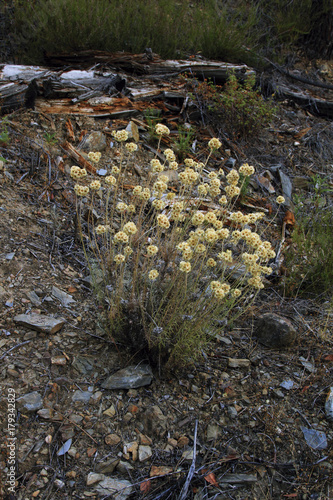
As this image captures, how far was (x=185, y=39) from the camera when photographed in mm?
6367

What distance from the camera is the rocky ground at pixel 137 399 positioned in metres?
2.13

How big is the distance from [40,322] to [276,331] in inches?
74.7

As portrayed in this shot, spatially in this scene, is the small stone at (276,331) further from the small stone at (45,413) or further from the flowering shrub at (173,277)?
the small stone at (45,413)

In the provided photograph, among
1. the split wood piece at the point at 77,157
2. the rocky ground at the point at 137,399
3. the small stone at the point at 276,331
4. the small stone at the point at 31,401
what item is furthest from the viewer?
the split wood piece at the point at 77,157

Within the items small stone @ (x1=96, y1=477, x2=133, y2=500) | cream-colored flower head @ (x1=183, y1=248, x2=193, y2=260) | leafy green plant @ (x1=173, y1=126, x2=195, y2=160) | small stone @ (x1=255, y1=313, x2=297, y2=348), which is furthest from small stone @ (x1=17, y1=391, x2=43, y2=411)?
leafy green plant @ (x1=173, y1=126, x2=195, y2=160)

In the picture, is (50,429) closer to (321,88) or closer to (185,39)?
(185,39)

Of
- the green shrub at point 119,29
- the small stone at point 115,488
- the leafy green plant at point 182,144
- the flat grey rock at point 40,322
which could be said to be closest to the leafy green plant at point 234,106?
the leafy green plant at point 182,144

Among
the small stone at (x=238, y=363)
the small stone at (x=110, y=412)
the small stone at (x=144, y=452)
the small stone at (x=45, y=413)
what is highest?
the small stone at (x=45, y=413)

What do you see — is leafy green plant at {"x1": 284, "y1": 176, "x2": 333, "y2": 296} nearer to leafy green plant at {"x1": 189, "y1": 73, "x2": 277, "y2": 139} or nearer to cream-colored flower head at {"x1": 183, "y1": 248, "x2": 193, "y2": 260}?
cream-colored flower head at {"x1": 183, "y1": 248, "x2": 193, "y2": 260}

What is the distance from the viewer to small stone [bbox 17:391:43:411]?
7.34 feet

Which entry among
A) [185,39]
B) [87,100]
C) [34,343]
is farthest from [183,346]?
[185,39]

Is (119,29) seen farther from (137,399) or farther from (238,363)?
(137,399)

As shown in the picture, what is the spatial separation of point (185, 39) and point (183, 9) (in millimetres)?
948

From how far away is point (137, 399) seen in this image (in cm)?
251
